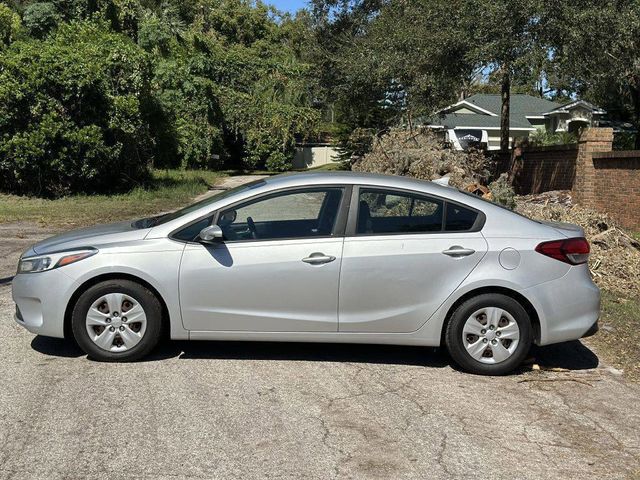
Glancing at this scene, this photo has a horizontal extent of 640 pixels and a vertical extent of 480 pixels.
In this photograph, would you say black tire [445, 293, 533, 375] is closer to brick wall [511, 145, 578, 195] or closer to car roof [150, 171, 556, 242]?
car roof [150, 171, 556, 242]

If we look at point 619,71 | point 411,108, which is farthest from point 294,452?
point 411,108

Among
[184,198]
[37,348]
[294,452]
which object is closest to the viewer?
[294,452]

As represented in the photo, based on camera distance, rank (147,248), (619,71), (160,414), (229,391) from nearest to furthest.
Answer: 1. (160,414)
2. (229,391)
3. (147,248)
4. (619,71)

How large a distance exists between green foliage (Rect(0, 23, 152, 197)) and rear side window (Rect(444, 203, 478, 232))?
1536 centimetres

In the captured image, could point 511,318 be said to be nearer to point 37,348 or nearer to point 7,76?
point 37,348

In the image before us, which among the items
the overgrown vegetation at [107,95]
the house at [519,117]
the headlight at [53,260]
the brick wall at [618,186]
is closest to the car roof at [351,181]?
the headlight at [53,260]

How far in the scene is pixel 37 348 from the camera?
20.2 ft

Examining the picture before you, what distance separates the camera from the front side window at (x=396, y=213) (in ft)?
19.0

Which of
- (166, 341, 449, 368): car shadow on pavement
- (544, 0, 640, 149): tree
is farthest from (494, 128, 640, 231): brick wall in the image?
(166, 341, 449, 368): car shadow on pavement

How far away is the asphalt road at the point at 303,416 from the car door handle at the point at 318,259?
92cm

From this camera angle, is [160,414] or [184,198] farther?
[184,198]

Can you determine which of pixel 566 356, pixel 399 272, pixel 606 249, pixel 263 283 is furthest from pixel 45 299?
pixel 606 249

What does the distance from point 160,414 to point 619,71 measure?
1410 cm

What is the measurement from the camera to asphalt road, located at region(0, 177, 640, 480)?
410 cm
